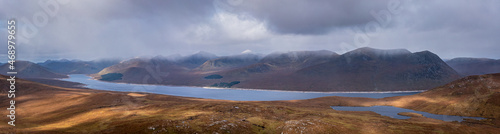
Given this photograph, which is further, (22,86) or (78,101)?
(22,86)

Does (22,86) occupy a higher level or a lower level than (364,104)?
higher

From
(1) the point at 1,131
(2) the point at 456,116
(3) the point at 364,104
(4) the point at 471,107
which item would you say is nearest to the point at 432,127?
(2) the point at 456,116

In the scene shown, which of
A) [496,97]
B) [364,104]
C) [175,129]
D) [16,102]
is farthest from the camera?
[364,104]

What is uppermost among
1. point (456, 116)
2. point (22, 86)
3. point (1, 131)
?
point (22, 86)

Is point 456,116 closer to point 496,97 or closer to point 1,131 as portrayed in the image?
point 496,97

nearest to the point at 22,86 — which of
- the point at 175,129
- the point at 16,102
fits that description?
the point at 16,102

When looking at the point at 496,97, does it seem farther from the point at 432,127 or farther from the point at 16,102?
the point at 16,102

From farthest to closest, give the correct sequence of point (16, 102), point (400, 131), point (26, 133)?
point (16, 102), point (400, 131), point (26, 133)

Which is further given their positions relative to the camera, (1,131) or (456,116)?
(456,116)

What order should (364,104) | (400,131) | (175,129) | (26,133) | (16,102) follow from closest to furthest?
(26,133), (175,129), (400,131), (16,102), (364,104)
